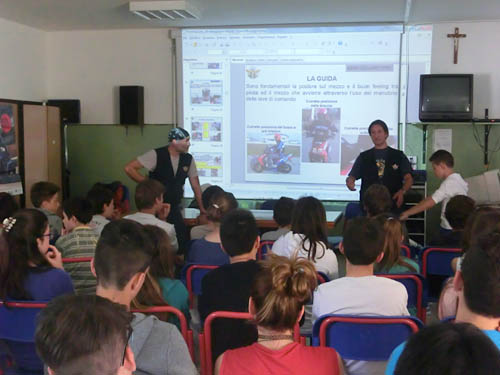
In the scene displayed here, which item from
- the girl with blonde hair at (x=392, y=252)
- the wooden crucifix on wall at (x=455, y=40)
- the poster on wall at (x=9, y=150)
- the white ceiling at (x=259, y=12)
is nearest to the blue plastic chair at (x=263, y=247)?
the girl with blonde hair at (x=392, y=252)

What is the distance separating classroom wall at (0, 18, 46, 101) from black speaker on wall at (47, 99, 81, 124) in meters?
0.29

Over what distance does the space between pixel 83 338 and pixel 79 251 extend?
2.35 m

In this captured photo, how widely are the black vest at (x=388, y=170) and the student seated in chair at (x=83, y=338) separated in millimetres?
4672

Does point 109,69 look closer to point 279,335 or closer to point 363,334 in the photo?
point 363,334

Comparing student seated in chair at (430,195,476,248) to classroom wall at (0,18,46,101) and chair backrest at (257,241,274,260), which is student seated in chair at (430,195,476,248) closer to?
chair backrest at (257,241,274,260)

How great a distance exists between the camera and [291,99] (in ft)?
23.4

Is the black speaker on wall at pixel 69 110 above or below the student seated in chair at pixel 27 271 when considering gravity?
above

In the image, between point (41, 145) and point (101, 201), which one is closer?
point (101, 201)

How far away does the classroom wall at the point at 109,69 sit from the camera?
24.5 ft

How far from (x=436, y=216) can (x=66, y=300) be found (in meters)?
6.36

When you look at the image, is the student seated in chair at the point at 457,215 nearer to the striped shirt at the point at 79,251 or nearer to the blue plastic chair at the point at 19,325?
the striped shirt at the point at 79,251

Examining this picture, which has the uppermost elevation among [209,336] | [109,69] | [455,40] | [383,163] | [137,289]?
[455,40]

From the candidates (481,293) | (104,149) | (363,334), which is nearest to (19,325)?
(363,334)

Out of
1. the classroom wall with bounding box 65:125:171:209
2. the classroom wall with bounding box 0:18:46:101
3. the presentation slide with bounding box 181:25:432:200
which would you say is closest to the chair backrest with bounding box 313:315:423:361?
the presentation slide with bounding box 181:25:432:200
